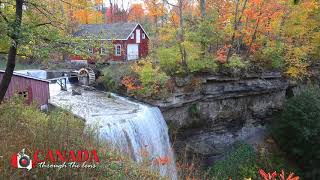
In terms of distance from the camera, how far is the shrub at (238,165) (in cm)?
1869

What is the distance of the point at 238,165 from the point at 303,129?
395 centimetres

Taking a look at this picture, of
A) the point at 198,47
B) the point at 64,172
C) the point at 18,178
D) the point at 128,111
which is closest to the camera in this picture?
the point at 18,178

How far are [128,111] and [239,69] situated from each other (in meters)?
8.27

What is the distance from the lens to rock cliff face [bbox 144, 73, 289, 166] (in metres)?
19.4

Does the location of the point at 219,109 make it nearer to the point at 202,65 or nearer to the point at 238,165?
the point at 202,65

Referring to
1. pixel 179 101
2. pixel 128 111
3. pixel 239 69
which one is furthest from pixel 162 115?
pixel 239 69

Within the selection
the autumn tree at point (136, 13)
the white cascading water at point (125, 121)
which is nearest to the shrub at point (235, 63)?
the white cascading water at point (125, 121)

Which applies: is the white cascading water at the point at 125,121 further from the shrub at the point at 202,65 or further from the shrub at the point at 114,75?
the shrub at the point at 202,65

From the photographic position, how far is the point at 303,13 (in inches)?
866

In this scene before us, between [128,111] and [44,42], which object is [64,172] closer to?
[44,42]

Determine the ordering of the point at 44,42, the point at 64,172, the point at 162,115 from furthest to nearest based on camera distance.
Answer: the point at 162,115 → the point at 44,42 → the point at 64,172

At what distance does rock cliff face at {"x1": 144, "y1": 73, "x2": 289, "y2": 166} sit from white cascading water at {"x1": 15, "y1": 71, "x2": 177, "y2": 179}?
1.79m

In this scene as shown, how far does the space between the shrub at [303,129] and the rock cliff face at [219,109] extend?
2893mm

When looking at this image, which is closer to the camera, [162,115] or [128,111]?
[128,111]
